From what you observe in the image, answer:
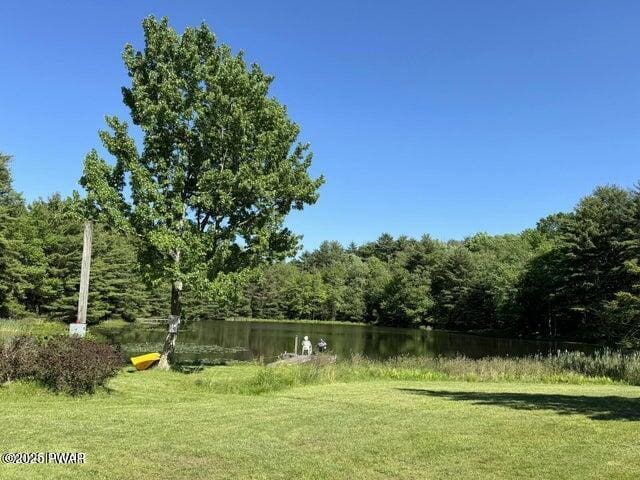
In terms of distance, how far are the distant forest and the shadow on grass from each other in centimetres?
877

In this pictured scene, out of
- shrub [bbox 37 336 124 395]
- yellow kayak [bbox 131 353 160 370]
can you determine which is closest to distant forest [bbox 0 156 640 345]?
yellow kayak [bbox 131 353 160 370]

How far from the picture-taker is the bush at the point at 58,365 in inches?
448

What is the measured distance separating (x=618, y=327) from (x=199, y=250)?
39.4 metres

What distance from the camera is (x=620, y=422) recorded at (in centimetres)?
844

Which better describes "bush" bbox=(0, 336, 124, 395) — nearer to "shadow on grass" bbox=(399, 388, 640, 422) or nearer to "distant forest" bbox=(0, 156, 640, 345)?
"distant forest" bbox=(0, 156, 640, 345)

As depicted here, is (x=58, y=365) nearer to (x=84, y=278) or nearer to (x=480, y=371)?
(x=84, y=278)

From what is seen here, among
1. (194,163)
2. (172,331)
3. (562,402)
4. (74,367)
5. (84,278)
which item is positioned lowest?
(562,402)

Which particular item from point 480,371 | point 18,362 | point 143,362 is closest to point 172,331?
point 143,362

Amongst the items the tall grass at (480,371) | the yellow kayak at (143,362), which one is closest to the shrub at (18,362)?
the tall grass at (480,371)

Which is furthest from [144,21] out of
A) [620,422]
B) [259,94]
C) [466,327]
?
[466,327]

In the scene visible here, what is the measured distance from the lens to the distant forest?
4519 cm

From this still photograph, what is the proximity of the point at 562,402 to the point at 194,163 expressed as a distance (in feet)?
45.2

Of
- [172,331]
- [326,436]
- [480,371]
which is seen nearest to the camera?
[326,436]

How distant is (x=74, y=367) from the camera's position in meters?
11.3
